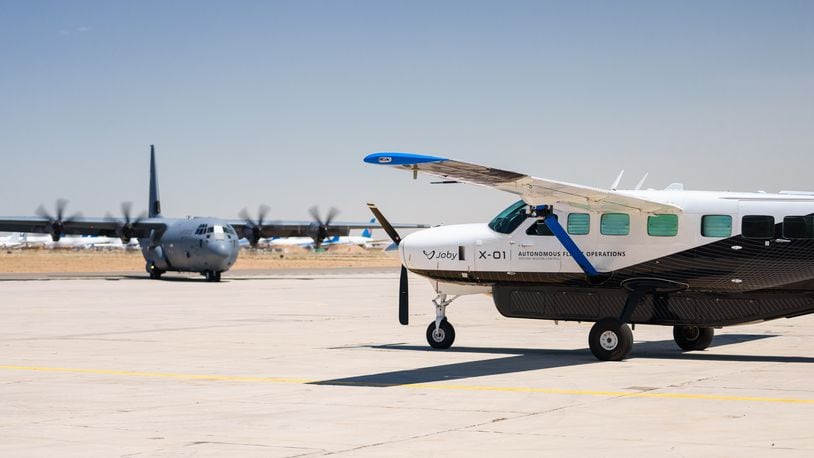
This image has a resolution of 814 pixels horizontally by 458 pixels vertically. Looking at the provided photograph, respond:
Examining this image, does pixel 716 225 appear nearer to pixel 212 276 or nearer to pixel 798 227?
pixel 798 227

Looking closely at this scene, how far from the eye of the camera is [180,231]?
5766 cm

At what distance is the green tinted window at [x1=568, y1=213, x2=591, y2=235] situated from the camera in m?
18.2

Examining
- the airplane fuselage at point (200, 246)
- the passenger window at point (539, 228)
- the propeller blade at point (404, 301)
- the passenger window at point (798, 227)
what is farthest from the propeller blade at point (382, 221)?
the airplane fuselage at point (200, 246)

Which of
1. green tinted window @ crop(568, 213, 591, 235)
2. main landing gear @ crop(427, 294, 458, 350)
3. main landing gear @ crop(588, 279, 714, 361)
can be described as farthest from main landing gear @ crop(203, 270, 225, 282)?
main landing gear @ crop(588, 279, 714, 361)

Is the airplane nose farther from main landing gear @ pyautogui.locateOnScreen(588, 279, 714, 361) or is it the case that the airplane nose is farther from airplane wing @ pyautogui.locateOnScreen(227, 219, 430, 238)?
main landing gear @ pyautogui.locateOnScreen(588, 279, 714, 361)

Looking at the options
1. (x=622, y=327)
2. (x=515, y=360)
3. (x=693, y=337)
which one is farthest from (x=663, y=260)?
(x=515, y=360)

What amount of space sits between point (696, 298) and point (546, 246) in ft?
8.58

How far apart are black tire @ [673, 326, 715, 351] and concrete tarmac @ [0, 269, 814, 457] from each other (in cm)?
30

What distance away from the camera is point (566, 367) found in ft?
54.0

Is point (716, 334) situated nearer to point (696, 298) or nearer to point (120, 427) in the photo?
point (696, 298)

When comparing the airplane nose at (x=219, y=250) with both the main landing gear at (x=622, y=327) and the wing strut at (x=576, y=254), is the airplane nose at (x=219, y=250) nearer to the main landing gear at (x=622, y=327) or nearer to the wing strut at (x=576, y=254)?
the wing strut at (x=576, y=254)

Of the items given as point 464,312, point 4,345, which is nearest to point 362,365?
point 4,345

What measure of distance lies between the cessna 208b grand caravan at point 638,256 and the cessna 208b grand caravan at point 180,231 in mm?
38842

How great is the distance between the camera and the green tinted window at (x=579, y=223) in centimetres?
1820
